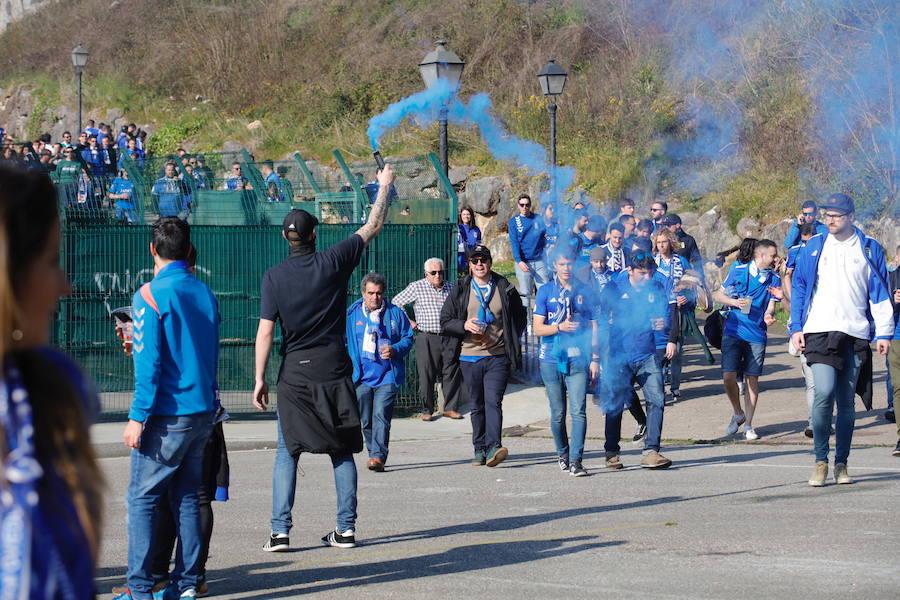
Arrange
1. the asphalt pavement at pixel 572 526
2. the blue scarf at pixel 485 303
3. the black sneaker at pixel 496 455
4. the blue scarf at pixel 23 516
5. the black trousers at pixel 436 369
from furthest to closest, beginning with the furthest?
the black trousers at pixel 436 369 < the blue scarf at pixel 485 303 < the black sneaker at pixel 496 455 < the asphalt pavement at pixel 572 526 < the blue scarf at pixel 23 516

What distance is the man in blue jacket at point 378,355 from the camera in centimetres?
1073

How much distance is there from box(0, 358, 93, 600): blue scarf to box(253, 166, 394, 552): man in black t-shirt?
16.3 feet

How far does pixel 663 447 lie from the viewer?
11969mm

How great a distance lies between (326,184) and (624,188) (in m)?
3.89

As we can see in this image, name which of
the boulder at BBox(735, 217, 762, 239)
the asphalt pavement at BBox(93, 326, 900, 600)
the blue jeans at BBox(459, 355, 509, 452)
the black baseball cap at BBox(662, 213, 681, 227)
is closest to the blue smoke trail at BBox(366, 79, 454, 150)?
the black baseball cap at BBox(662, 213, 681, 227)

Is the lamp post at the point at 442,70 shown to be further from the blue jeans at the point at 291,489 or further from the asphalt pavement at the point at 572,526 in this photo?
the blue jeans at the point at 291,489

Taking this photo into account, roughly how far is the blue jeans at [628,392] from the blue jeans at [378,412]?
6.24 feet

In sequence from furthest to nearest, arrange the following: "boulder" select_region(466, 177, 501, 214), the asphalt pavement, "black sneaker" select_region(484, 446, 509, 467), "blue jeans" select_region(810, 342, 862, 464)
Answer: "boulder" select_region(466, 177, 501, 214) < "black sneaker" select_region(484, 446, 509, 467) < "blue jeans" select_region(810, 342, 862, 464) < the asphalt pavement

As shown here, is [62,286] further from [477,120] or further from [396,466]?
[477,120]

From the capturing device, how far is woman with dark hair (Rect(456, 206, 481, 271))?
1571cm

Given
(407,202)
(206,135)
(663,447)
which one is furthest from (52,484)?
(206,135)

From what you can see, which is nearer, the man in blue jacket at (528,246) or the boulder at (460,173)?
the man in blue jacket at (528,246)

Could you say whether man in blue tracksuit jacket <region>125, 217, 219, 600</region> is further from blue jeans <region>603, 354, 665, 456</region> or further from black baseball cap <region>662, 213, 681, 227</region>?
black baseball cap <region>662, 213, 681, 227</region>

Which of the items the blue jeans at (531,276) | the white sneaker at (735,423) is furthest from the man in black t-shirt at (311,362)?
the blue jeans at (531,276)
